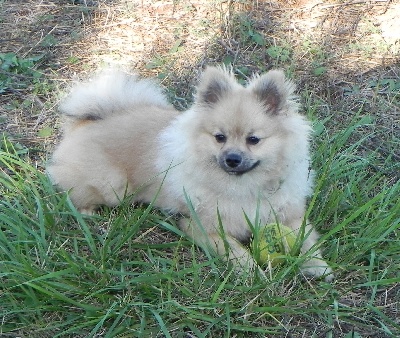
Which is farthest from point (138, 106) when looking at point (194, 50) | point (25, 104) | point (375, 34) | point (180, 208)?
point (375, 34)

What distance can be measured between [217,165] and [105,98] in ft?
3.49

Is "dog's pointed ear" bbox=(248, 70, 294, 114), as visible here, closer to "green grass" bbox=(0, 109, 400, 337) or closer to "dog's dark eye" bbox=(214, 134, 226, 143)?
"dog's dark eye" bbox=(214, 134, 226, 143)

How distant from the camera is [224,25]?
520cm

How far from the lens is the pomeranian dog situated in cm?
300

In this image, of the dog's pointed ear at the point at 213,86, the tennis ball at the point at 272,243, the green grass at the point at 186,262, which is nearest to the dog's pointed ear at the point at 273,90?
the dog's pointed ear at the point at 213,86

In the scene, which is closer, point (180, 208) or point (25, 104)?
point (180, 208)

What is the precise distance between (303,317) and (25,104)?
285cm

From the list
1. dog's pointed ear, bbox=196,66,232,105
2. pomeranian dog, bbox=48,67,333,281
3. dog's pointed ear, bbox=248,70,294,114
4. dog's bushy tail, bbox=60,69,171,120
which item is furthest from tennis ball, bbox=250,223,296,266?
dog's bushy tail, bbox=60,69,171,120

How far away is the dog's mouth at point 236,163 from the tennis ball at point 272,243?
33 centimetres

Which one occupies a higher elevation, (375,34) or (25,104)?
(375,34)

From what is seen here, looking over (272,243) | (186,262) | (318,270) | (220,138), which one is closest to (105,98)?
(220,138)

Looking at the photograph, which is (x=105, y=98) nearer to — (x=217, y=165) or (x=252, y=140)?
(x=217, y=165)

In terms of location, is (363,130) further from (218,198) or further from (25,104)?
(25,104)

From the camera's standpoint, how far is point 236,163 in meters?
2.92
